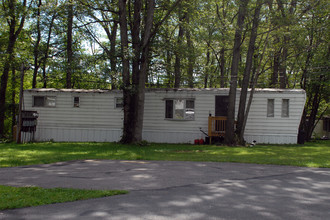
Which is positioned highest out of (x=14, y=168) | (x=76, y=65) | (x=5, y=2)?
(x=5, y=2)

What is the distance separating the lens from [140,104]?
15.5m

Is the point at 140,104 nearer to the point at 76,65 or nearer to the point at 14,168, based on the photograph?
the point at 76,65

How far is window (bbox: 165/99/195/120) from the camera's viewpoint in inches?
672

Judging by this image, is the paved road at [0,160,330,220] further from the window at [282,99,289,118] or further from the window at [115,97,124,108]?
the window at [282,99,289,118]

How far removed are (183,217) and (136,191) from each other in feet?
5.39

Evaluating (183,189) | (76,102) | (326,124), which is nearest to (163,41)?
(76,102)

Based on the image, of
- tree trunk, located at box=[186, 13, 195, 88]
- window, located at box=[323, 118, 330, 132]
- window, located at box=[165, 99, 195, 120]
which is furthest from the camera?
window, located at box=[323, 118, 330, 132]

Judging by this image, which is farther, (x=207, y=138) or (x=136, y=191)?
(x=207, y=138)

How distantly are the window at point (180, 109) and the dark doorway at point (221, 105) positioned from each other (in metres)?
1.32

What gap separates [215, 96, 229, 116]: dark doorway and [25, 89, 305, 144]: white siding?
26 centimetres

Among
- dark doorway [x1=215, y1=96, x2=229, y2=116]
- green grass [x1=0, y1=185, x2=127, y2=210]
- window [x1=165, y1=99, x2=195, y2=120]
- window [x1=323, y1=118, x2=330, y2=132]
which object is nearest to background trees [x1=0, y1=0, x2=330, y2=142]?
dark doorway [x1=215, y1=96, x2=229, y2=116]

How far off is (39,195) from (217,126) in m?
12.1

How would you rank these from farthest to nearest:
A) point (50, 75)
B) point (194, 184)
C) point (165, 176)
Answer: point (50, 75) < point (165, 176) < point (194, 184)

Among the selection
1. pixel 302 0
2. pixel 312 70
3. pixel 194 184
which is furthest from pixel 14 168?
pixel 312 70
